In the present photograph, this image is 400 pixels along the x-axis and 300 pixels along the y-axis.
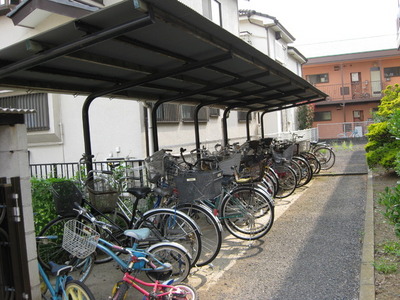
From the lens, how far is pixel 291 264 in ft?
16.0

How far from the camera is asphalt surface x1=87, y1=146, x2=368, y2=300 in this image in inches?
164

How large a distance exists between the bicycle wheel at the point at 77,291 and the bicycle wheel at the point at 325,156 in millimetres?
11290

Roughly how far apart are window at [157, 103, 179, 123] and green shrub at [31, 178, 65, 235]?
5.20 metres

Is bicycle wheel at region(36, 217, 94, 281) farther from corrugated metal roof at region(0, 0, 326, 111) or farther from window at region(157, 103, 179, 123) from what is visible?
window at region(157, 103, 179, 123)

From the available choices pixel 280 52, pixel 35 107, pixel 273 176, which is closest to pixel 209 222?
pixel 273 176

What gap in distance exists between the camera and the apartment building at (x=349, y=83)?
3117cm

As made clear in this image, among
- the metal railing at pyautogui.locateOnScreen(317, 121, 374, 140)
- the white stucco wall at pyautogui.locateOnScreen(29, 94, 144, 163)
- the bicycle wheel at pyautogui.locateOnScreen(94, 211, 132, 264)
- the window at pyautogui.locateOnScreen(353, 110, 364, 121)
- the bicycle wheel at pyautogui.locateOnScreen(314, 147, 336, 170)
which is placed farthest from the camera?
the window at pyautogui.locateOnScreen(353, 110, 364, 121)

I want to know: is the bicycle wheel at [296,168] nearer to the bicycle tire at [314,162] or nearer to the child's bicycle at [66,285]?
the bicycle tire at [314,162]

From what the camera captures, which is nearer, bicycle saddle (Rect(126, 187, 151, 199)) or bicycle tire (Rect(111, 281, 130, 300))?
bicycle tire (Rect(111, 281, 130, 300))

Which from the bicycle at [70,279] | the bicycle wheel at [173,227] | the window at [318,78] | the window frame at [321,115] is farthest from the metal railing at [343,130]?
the bicycle at [70,279]

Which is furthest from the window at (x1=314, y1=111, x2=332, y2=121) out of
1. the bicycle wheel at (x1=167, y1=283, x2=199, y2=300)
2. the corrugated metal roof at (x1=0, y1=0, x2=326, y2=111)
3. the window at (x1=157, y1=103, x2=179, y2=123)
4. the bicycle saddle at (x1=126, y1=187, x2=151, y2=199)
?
the bicycle wheel at (x1=167, y1=283, x2=199, y2=300)

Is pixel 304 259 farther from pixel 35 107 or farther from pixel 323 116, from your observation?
pixel 323 116

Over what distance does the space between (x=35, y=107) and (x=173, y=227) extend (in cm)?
781

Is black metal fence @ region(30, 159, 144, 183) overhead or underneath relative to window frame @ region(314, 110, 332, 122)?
underneath
